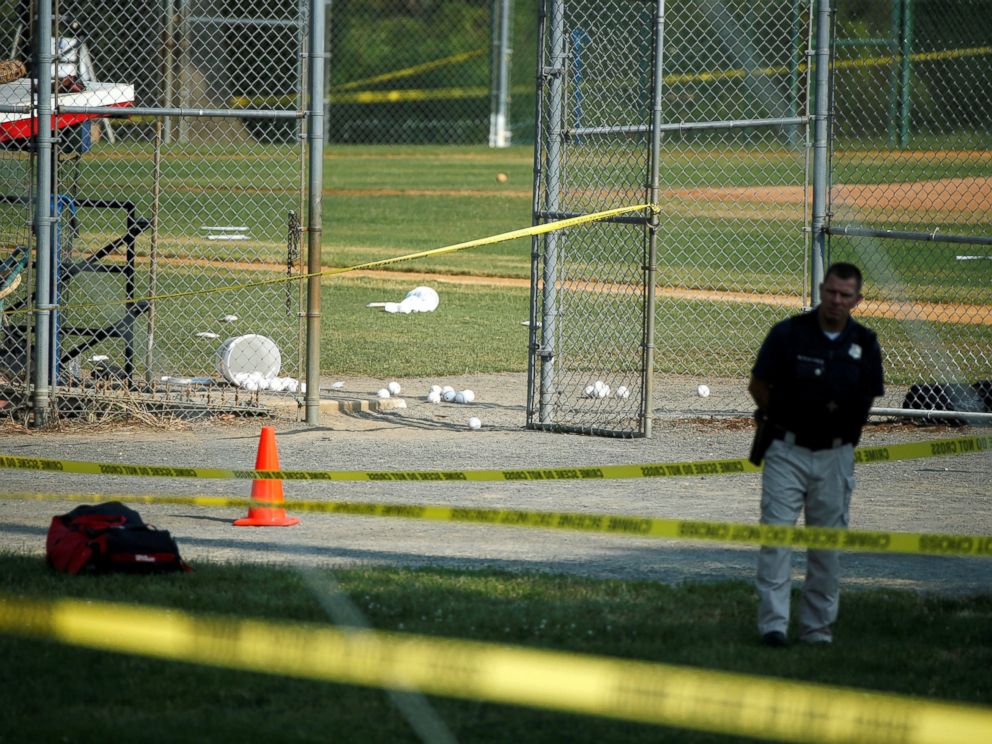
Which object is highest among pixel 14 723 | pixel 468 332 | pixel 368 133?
pixel 368 133

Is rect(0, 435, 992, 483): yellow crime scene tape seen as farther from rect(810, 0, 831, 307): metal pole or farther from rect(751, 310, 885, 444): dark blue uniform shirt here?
rect(810, 0, 831, 307): metal pole

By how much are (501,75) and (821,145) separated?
32.7m

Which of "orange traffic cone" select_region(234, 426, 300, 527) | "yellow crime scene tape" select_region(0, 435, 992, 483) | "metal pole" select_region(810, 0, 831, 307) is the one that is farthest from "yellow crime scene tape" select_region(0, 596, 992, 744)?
"metal pole" select_region(810, 0, 831, 307)

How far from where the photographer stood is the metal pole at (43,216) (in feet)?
35.9

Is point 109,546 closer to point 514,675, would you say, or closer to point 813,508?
point 514,675

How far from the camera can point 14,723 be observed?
5285 millimetres

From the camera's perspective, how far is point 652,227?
10.8 m

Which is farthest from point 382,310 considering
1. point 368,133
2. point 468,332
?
point 368,133

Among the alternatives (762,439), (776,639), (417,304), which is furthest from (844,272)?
(417,304)

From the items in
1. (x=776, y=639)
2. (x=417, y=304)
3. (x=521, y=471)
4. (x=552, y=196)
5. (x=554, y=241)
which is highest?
(x=552, y=196)

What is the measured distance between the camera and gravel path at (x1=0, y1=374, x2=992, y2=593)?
25.2 feet

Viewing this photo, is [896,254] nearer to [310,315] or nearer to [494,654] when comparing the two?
[310,315]

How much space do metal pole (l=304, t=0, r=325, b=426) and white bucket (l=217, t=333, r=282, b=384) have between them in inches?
55.4

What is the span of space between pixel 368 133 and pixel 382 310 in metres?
32.9
